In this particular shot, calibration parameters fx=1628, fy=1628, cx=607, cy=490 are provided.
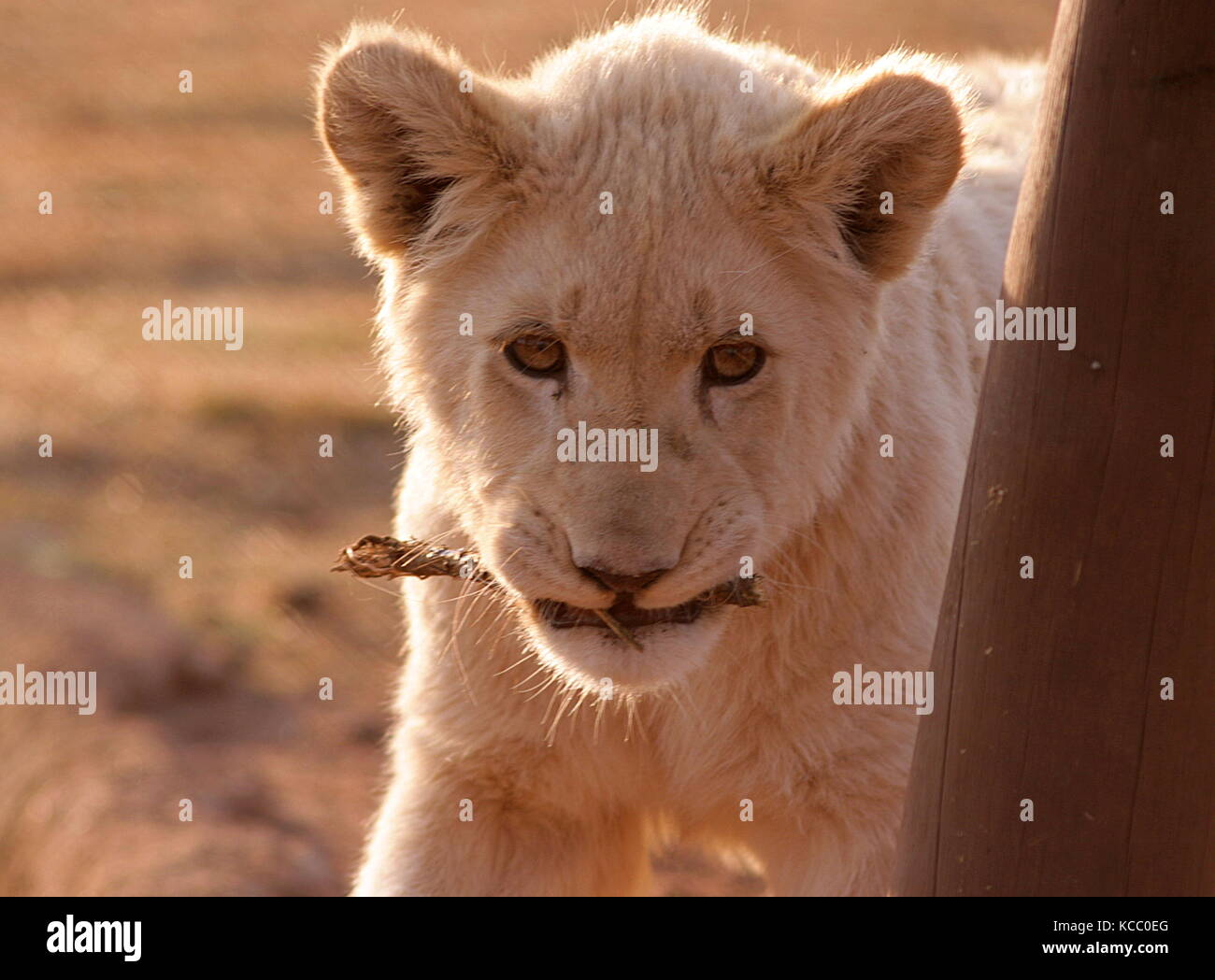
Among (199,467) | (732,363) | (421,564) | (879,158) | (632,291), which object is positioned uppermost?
(879,158)

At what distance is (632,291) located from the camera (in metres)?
3.39

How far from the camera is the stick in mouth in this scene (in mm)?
3645

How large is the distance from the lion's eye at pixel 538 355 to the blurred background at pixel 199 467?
107cm

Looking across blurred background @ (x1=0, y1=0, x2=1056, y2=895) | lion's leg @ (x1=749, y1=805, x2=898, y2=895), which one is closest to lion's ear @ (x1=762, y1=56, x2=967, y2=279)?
blurred background @ (x1=0, y1=0, x2=1056, y2=895)

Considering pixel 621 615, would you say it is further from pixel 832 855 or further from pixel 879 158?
pixel 879 158

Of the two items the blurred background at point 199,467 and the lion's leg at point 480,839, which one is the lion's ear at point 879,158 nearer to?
the blurred background at point 199,467

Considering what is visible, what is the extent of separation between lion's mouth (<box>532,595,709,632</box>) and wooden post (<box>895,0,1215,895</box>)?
82 centimetres

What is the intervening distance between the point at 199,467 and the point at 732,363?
7551 mm

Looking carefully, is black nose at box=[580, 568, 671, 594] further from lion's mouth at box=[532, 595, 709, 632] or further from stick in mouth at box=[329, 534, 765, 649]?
stick in mouth at box=[329, 534, 765, 649]

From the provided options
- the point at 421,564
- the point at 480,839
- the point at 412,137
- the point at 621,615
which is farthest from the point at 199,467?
the point at 621,615

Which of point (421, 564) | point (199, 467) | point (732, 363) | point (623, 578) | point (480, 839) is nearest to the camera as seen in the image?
point (623, 578)

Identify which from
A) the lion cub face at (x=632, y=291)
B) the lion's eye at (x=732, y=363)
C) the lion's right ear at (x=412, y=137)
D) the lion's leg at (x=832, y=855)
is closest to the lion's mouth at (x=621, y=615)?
the lion cub face at (x=632, y=291)
